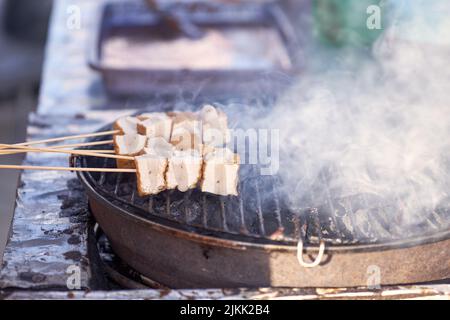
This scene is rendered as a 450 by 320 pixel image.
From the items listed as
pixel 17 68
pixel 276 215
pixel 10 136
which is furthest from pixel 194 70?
pixel 17 68

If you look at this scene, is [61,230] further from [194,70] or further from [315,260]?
[194,70]

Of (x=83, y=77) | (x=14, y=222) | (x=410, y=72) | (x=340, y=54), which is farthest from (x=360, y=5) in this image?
(x=14, y=222)

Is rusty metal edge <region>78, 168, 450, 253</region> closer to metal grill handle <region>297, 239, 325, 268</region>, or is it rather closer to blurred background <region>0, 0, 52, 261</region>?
metal grill handle <region>297, 239, 325, 268</region>

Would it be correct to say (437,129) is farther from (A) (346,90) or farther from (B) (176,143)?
(B) (176,143)

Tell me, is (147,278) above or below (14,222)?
below

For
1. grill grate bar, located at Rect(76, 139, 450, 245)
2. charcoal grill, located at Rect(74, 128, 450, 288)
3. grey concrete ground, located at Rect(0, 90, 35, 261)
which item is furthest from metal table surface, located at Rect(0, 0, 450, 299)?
grey concrete ground, located at Rect(0, 90, 35, 261)

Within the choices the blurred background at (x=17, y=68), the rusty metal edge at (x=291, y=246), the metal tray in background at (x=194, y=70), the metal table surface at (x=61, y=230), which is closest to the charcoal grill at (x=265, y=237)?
the rusty metal edge at (x=291, y=246)
